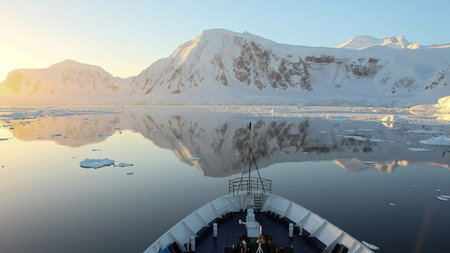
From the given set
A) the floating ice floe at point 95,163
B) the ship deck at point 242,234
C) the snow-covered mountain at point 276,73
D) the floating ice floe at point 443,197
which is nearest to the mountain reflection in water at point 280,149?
the floating ice floe at point 443,197

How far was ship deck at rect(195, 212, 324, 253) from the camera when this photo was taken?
367 inches

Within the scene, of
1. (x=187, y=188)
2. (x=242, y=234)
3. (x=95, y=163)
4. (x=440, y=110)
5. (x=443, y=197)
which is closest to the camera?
(x=242, y=234)

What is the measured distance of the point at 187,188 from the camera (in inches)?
655

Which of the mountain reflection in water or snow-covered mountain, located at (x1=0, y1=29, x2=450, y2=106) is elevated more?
snow-covered mountain, located at (x1=0, y1=29, x2=450, y2=106)

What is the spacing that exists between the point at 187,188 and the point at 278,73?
159m

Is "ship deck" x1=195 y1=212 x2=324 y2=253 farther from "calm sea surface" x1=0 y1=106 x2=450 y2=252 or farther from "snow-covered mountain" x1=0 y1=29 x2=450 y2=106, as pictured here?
"snow-covered mountain" x1=0 y1=29 x2=450 y2=106

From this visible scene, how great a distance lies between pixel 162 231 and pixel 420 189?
15.6 m

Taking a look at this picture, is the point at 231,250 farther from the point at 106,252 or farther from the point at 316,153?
the point at 316,153

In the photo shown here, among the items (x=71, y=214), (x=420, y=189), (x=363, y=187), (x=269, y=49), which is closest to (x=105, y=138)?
(x=71, y=214)

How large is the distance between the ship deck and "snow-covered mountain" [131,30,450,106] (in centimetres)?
12440

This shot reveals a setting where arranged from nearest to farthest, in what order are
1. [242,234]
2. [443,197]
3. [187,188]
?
[242,234] → [443,197] → [187,188]

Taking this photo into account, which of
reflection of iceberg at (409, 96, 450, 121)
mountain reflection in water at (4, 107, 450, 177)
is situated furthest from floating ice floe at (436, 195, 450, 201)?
reflection of iceberg at (409, 96, 450, 121)

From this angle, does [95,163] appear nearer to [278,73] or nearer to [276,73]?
[276,73]

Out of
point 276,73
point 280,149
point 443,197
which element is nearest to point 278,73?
point 276,73
